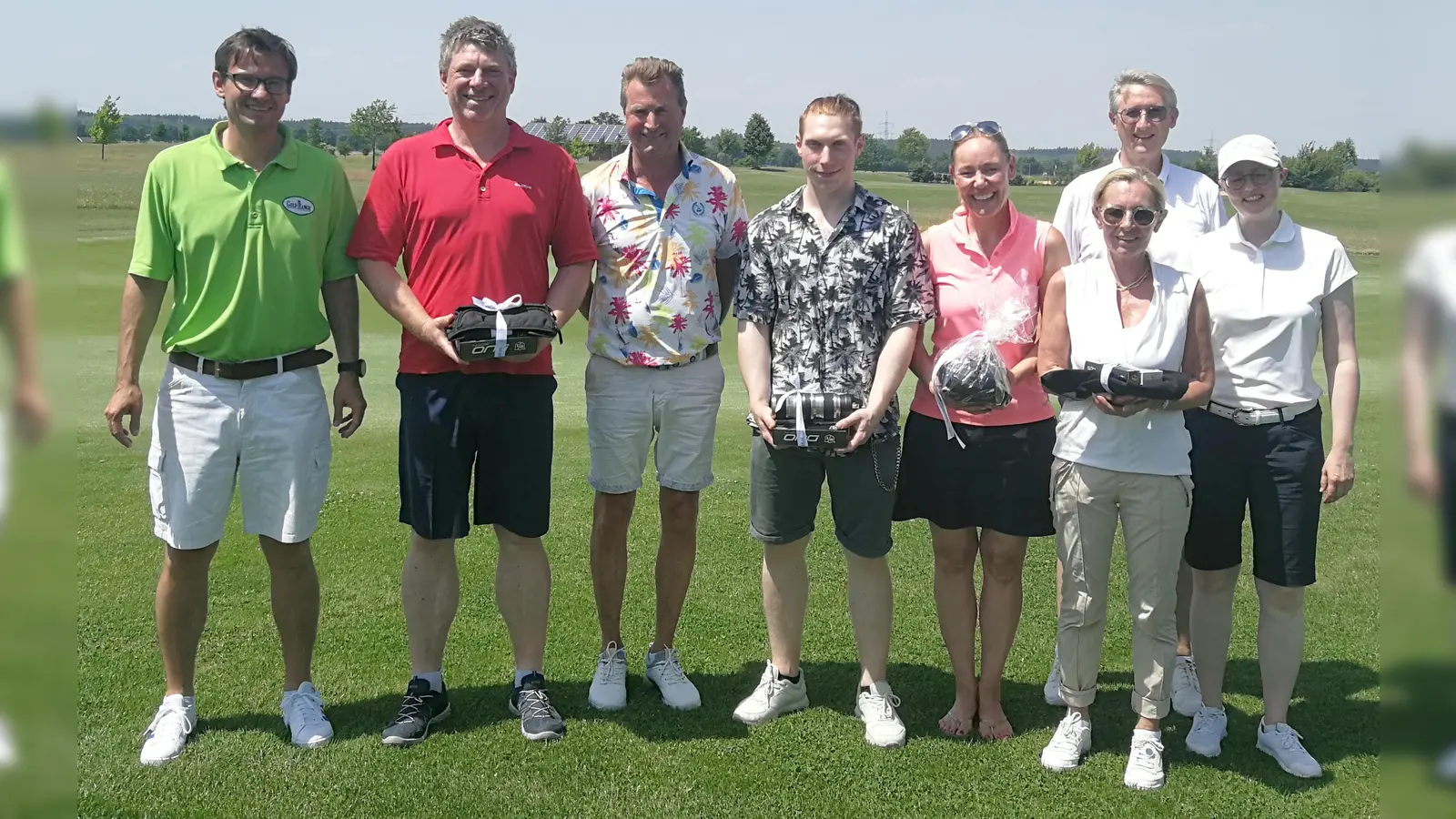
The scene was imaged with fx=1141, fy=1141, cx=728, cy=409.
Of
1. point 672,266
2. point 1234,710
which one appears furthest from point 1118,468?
point 672,266

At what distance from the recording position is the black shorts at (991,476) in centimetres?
412

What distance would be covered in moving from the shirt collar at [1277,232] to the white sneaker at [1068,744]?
178 cm

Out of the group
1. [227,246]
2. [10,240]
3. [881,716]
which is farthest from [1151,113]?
[10,240]

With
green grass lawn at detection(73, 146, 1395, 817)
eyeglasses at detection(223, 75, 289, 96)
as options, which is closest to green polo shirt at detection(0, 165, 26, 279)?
green grass lawn at detection(73, 146, 1395, 817)

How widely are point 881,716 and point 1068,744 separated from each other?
26.8 inches

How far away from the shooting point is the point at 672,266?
4.44 meters

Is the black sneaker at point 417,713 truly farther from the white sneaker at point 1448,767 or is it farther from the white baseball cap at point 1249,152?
the white sneaker at point 1448,767

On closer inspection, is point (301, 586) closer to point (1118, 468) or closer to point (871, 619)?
point (871, 619)

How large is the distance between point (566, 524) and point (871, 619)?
3147 mm

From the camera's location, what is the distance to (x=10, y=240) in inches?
21.5

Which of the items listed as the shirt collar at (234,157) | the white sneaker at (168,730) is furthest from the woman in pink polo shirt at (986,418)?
the white sneaker at (168,730)

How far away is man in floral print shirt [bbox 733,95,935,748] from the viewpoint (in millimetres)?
4113

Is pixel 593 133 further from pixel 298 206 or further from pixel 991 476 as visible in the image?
pixel 991 476

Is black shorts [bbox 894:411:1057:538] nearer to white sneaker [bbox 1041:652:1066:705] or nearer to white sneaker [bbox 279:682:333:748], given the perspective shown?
white sneaker [bbox 1041:652:1066:705]
